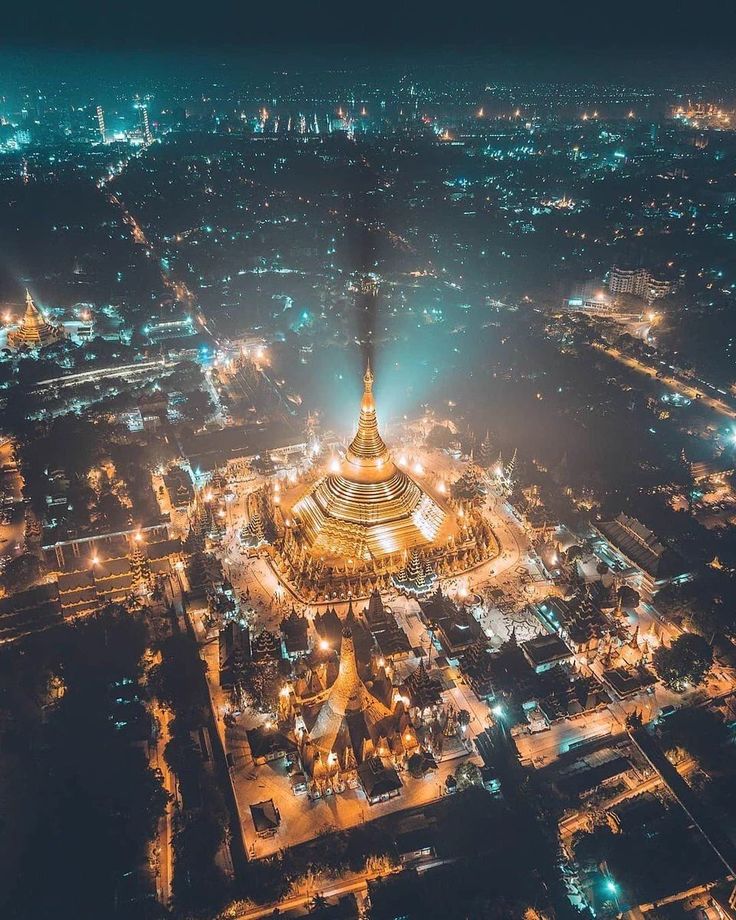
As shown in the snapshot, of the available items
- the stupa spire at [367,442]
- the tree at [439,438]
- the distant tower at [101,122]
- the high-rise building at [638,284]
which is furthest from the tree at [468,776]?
the distant tower at [101,122]

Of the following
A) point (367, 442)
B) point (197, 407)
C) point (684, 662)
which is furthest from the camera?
point (197, 407)

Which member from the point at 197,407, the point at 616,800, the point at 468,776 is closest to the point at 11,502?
the point at 197,407

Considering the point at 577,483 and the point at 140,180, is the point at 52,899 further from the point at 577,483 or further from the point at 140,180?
the point at 140,180

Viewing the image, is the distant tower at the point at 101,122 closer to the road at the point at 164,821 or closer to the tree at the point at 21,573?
the tree at the point at 21,573

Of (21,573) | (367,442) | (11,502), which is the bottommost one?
(367,442)

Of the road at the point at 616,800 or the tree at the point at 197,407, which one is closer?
the road at the point at 616,800

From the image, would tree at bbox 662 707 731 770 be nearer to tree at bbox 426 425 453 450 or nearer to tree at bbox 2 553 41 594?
tree at bbox 426 425 453 450

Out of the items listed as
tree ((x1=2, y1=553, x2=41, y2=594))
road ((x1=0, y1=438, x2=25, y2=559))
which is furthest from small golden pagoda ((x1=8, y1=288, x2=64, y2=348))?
tree ((x1=2, y1=553, x2=41, y2=594))

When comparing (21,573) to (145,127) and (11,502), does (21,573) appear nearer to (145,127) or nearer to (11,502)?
(11,502)
